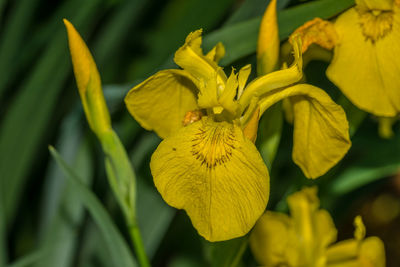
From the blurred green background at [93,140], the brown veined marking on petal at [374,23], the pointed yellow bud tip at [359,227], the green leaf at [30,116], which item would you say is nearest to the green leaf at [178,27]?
the blurred green background at [93,140]

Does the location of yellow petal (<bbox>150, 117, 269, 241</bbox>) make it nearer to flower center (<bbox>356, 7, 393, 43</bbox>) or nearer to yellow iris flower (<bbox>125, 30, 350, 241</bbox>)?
yellow iris flower (<bbox>125, 30, 350, 241</bbox>)

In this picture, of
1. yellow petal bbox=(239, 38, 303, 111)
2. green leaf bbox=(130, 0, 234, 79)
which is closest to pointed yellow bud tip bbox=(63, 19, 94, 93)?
yellow petal bbox=(239, 38, 303, 111)

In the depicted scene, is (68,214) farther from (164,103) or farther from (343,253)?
(343,253)

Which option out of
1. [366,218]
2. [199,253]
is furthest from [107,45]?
[366,218]

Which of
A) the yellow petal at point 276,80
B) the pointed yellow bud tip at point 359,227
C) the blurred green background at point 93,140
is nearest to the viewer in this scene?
the yellow petal at point 276,80

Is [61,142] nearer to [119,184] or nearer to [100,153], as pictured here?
[100,153]

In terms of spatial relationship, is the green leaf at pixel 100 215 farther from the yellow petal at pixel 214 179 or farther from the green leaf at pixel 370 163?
the green leaf at pixel 370 163

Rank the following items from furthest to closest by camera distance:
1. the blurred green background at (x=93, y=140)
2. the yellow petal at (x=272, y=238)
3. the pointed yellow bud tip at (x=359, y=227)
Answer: the blurred green background at (x=93, y=140), the yellow petal at (x=272, y=238), the pointed yellow bud tip at (x=359, y=227)
